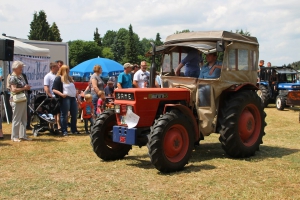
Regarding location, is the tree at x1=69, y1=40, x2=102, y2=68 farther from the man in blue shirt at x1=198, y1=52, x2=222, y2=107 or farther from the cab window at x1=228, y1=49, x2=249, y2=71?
the man in blue shirt at x1=198, y1=52, x2=222, y2=107

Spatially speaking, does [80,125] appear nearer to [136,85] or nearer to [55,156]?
[136,85]

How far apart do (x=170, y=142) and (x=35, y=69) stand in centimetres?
956

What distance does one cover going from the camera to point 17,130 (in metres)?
9.13

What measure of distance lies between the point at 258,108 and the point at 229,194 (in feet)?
9.37

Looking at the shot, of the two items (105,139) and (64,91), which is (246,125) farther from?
(64,91)

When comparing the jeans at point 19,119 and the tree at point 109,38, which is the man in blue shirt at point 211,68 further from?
the tree at point 109,38

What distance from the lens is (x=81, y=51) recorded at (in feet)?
248

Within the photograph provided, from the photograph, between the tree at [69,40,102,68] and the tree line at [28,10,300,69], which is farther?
the tree at [69,40,102,68]

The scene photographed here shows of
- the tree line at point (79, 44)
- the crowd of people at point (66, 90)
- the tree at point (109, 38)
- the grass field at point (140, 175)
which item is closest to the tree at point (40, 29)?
the tree line at point (79, 44)

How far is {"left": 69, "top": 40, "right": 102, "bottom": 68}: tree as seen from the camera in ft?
248

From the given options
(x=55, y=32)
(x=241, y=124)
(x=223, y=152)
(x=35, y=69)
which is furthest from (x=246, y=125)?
(x=55, y=32)

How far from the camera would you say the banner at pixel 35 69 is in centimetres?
1377

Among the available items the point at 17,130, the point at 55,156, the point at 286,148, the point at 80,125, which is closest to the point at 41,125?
the point at 17,130

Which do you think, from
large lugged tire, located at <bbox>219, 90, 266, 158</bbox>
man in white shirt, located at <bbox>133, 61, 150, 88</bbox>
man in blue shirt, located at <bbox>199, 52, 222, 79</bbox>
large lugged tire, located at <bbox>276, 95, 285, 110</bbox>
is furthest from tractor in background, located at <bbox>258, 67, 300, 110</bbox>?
man in blue shirt, located at <bbox>199, 52, 222, 79</bbox>
